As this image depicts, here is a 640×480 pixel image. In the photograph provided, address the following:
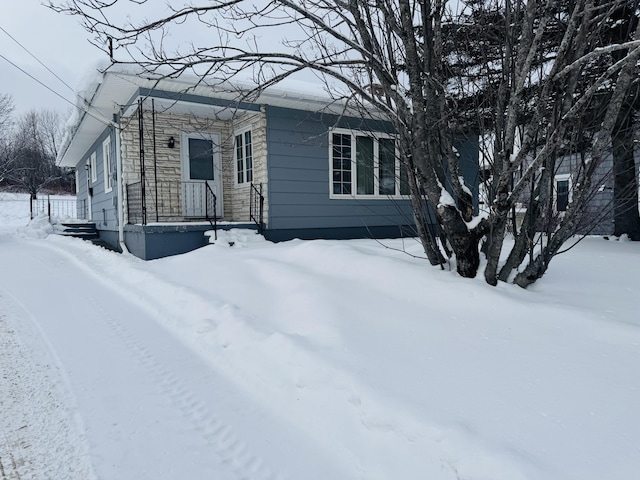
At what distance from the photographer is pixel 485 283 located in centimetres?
346

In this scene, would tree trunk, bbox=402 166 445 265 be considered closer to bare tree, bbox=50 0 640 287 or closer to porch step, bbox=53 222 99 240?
bare tree, bbox=50 0 640 287

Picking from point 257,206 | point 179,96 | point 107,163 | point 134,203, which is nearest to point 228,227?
point 257,206

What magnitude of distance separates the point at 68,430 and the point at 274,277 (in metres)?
2.64

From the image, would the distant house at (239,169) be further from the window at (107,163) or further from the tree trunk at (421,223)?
the tree trunk at (421,223)

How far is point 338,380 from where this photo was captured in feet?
7.29

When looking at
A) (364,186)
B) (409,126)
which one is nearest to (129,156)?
(364,186)

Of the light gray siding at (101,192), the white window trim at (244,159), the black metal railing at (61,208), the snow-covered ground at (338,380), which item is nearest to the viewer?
the snow-covered ground at (338,380)

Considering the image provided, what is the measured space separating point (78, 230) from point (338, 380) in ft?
40.5

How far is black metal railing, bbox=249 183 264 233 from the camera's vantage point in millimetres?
7806

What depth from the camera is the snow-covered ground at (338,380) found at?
5.58ft

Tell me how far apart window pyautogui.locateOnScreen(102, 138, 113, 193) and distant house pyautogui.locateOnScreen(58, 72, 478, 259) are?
19cm

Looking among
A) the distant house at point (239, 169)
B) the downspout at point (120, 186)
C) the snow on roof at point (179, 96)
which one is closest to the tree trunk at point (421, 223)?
the snow on roof at point (179, 96)

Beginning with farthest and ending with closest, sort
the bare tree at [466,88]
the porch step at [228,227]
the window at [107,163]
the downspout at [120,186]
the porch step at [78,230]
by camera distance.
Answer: the porch step at [78,230] < the window at [107,163] < the downspout at [120,186] < the porch step at [228,227] < the bare tree at [466,88]

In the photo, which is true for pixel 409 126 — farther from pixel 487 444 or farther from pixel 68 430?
pixel 68 430
